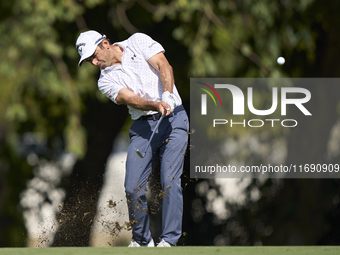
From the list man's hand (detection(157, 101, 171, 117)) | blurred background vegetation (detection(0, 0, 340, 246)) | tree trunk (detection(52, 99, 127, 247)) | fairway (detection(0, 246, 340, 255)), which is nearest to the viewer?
fairway (detection(0, 246, 340, 255))

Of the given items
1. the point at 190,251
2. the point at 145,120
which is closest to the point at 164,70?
the point at 145,120

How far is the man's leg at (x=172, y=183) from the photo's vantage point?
16.9 ft

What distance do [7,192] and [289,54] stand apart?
4286 millimetres

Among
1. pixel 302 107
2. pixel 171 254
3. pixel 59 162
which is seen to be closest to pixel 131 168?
pixel 171 254

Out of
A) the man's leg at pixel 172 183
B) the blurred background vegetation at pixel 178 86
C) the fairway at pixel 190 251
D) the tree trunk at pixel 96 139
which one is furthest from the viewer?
the tree trunk at pixel 96 139

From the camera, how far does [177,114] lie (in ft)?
17.3

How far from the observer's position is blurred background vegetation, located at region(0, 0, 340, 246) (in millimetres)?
Answer: 7118

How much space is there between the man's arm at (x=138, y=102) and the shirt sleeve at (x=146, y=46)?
0.34 metres

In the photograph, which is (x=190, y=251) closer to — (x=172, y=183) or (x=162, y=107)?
(x=172, y=183)

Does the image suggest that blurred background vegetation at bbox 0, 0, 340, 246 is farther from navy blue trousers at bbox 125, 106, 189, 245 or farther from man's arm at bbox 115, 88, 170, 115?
man's arm at bbox 115, 88, 170, 115

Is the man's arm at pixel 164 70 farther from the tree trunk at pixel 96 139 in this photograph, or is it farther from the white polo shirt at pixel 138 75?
the tree trunk at pixel 96 139

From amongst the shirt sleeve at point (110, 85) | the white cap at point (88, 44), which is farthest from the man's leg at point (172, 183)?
the white cap at point (88, 44)

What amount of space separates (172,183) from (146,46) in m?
1.12

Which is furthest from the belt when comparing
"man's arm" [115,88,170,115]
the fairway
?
the fairway
